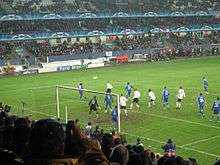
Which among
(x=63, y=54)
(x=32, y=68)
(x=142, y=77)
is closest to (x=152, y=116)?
(x=142, y=77)

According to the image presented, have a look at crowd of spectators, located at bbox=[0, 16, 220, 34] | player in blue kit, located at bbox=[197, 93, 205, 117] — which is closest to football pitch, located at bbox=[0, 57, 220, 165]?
player in blue kit, located at bbox=[197, 93, 205, 117]

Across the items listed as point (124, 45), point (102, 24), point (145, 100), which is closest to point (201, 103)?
point (145, 100)

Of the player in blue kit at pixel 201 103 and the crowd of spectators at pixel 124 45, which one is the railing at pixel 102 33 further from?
the player in blue kit at pixel 201 103

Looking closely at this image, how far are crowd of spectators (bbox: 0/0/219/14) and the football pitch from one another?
15.3 m

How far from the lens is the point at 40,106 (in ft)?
99.7

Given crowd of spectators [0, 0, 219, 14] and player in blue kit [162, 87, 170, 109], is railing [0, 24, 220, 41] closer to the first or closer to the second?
crowd of spectators [0, 0, 219, 14]

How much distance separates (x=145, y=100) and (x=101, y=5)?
132 ft

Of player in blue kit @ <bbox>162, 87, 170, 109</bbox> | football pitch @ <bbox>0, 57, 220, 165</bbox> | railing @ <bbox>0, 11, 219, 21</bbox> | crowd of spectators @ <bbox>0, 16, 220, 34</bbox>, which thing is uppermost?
railing @ <bbox>0, 11, 219, 21</bbox>

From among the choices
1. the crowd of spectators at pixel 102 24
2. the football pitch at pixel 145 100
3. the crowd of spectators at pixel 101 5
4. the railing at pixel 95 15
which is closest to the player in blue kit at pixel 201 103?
the football pitch at pixel 145 100

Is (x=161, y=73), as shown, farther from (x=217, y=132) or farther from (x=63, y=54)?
(x=217, y=132)

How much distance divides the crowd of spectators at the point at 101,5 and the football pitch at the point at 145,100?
15312 millimetres

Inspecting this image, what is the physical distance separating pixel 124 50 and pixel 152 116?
36.4 meters

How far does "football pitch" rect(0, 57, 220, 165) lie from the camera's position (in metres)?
21.0

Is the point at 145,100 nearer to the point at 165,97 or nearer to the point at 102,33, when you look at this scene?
the point at 165,97
